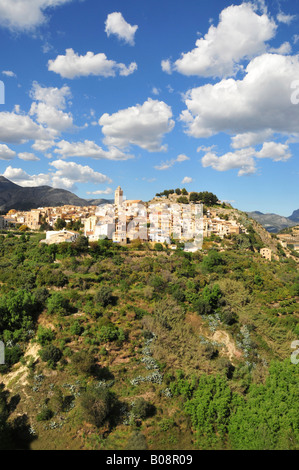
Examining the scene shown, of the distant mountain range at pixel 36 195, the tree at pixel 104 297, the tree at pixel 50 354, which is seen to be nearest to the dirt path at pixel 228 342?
the tree at pixel 104 297

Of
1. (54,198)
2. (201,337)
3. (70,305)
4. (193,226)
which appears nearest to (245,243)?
(193,226)

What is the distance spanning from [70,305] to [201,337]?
10794 mm

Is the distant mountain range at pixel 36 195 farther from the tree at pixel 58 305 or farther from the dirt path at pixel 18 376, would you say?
the dirt path at pixel 18 376

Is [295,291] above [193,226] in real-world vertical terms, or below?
below

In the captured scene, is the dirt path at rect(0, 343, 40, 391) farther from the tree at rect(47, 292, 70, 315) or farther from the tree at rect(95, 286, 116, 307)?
the tree at rect(95, 286, 116, 307)

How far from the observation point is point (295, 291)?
2980cm

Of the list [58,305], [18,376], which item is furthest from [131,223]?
[18,376]

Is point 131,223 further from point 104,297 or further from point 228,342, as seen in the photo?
point 228,342

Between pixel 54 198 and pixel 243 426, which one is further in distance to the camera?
pixel 54 198

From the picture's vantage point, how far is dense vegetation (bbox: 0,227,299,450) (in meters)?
14.7

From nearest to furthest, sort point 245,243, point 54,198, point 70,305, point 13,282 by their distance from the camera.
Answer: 1. point 70,305
2. point 13,282
3. point 245,243
4. point 54,198

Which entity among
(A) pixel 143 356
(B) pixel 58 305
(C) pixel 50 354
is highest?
(B) pixel 58 305

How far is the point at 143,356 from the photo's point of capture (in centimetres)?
1927
